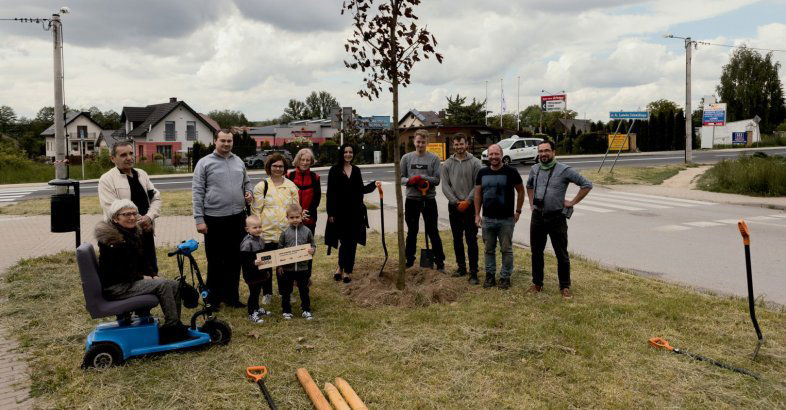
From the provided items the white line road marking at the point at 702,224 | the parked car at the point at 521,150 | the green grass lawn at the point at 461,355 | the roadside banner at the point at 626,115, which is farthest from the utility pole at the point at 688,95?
the green grass lawn at the point at 461,355

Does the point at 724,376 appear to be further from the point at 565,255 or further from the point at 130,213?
the point at 130,213

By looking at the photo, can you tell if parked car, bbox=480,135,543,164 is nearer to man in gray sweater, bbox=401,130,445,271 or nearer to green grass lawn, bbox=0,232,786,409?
man in gray sweater, bbox=401,130,445,271

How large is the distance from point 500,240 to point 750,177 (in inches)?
607

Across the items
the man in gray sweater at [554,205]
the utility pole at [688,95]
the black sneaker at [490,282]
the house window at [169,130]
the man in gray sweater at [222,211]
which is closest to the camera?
the man in gray sweater at [222,211]

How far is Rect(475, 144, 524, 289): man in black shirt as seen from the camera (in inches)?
266

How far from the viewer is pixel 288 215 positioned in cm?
575

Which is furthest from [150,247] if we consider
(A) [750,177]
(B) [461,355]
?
(A) [750,177]

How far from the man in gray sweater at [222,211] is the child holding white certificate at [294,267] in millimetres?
678

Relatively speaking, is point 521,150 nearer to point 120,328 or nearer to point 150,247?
point 150,247

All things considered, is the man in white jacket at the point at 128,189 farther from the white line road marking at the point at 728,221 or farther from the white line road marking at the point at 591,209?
the white line road marking at the point at 728,221

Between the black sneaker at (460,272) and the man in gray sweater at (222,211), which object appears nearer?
the man in gray sweater at (222,211)

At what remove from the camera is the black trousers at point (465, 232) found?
290 inches

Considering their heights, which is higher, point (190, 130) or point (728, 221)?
point (190, 130)

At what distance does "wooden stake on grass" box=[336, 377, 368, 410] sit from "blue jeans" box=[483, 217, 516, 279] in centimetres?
322
